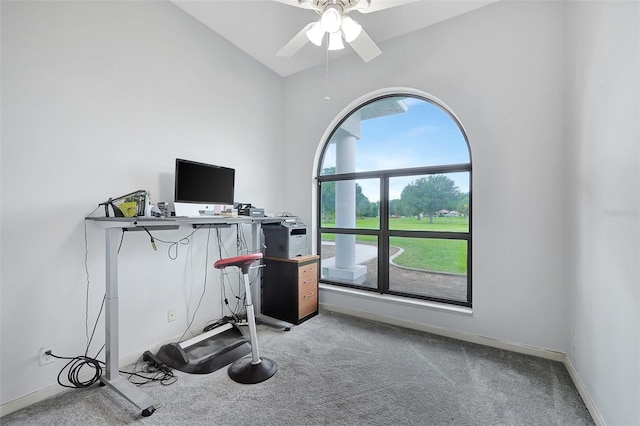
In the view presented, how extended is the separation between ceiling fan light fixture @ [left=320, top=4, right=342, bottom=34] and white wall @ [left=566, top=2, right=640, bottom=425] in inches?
57.0

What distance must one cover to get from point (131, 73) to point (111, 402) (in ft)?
7.90

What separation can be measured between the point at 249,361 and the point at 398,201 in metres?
2.19

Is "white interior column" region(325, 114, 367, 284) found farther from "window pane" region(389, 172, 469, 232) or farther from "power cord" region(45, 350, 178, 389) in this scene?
"power cord" region(45, 350, 178, 389)

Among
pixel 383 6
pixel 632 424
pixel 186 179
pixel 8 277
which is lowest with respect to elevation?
pixel 632 424

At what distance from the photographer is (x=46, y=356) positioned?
176 centimetres

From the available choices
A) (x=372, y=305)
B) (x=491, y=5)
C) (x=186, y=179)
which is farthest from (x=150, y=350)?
(x=491, y=5)

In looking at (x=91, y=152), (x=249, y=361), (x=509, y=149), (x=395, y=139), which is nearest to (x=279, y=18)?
(x=395, y=139)

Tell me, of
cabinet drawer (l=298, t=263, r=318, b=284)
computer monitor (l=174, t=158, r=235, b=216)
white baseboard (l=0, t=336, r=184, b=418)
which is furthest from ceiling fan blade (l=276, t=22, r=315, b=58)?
white baseboard (l=0, t=336, r=184, b=418)

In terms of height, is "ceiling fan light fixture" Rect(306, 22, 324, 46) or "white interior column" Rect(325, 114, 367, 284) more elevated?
"ceiling fan light fixture" Rect(306, 22, 324, 46)

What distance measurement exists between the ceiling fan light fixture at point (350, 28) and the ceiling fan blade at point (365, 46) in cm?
12

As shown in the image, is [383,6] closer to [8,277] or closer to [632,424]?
[632,424]

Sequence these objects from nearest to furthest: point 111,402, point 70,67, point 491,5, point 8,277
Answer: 1. point 8,277
2. point 111,402
3. point 70,67
4. point 491,5

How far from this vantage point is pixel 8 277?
1.62m

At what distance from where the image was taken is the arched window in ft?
9.12
